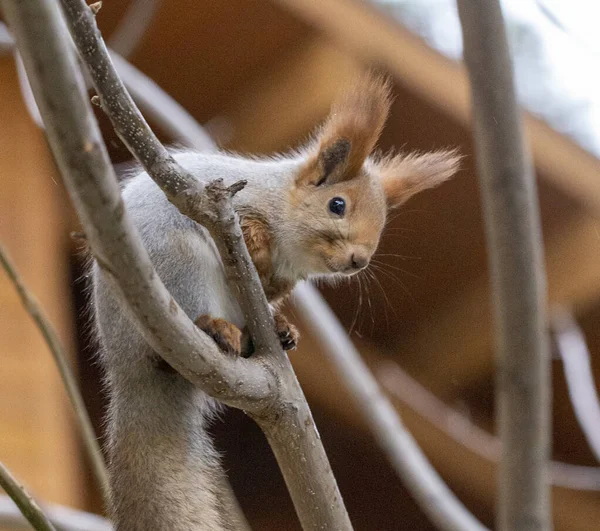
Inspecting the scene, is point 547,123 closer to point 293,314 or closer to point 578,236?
point 578,236

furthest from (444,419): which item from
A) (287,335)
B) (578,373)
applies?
(287,335)

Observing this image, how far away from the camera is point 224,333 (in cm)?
97

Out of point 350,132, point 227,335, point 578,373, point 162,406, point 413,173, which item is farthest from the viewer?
point 578,373

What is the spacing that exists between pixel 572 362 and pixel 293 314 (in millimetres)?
638

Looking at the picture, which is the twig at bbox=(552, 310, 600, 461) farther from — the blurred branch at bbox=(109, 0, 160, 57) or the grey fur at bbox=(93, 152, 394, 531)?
the blurred branch at bbox=(109, 0, 160, 57)

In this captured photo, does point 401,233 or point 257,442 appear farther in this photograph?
point 257,442

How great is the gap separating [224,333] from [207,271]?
15cm

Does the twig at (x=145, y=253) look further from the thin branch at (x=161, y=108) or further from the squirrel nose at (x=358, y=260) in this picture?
the thin branch at (x=161, y=108)

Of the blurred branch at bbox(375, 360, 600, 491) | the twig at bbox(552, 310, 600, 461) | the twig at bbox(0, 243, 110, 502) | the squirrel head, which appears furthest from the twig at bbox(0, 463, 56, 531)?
the blurred branch at bbox(375, 360, 600, 491)

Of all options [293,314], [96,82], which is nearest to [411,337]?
[293,314]

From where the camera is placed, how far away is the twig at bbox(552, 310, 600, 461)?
1.86m

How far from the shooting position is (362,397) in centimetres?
182

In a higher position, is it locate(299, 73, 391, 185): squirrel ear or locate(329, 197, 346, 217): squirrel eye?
locate(299, 73, 391, 185): squirrel ear

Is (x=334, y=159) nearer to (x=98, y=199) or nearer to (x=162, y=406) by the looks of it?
(x=162, y=406)
